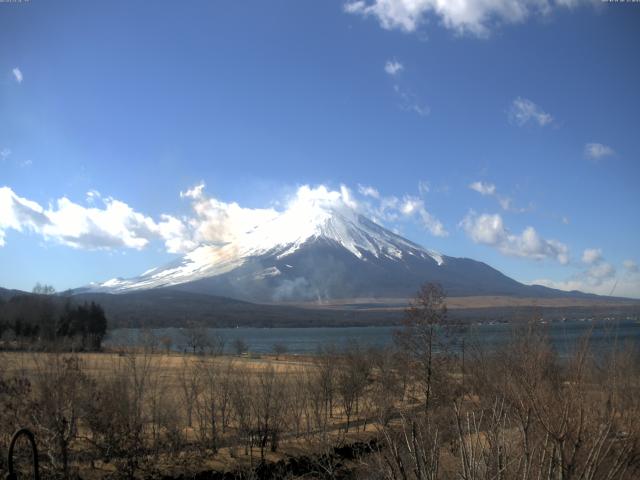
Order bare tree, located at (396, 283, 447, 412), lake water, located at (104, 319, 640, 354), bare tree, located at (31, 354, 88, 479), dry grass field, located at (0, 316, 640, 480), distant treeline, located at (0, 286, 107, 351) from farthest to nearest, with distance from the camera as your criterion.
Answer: distant treeline, located at (0, 286, 107, 351)
bare tree, located at (396, 283, 447, 412)
bare tree, located at (31, 354, 88, 479)
lake water, located at (104, 319, 640, 354)
dry grass field, located at (0, 316, 640, 480)

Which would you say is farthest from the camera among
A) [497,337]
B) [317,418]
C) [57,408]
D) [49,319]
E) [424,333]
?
[49,319]

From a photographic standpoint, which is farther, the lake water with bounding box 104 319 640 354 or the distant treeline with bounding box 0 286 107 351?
the distant treeline with bounding box 0 286 107 351

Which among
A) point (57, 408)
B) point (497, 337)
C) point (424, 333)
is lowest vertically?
point (497, 337)

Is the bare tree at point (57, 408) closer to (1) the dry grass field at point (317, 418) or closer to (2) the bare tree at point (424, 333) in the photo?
(1) the dry grass field at point (317, 418)

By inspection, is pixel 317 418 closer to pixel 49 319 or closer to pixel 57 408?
pixel 57 408

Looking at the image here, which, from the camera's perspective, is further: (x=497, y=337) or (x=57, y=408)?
(x=497, y=337)

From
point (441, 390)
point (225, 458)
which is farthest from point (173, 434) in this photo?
point (441, 390)

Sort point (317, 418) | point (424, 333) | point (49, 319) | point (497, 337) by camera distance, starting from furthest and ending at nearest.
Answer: point (49, 319)
point (497, 337)
point (424, 333)
point (317, 418)

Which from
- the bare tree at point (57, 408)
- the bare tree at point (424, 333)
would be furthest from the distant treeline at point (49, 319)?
the bare tree at point (57, 408)

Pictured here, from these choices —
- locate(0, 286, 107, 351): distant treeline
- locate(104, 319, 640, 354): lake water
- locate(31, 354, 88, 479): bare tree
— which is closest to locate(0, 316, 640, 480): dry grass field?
locate(31, 354, 88, 479): bare tree

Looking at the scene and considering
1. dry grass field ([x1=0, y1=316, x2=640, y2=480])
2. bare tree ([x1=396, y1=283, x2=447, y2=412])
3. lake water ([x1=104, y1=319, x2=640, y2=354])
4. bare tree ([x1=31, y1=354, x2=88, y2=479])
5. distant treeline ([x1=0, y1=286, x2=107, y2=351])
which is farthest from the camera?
distant treeline ([x1=0, y1=286, x2=107, y2=351])

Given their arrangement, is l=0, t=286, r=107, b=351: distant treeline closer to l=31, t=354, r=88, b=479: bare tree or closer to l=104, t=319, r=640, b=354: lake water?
l=104, t=319, r=640, b=354: lake water

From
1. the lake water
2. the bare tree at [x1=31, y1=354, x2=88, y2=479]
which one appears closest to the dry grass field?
the bare tree at [x1=31, y1=354, x2=88, y2=479]

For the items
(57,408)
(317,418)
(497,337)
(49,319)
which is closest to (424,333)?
(317,418)
